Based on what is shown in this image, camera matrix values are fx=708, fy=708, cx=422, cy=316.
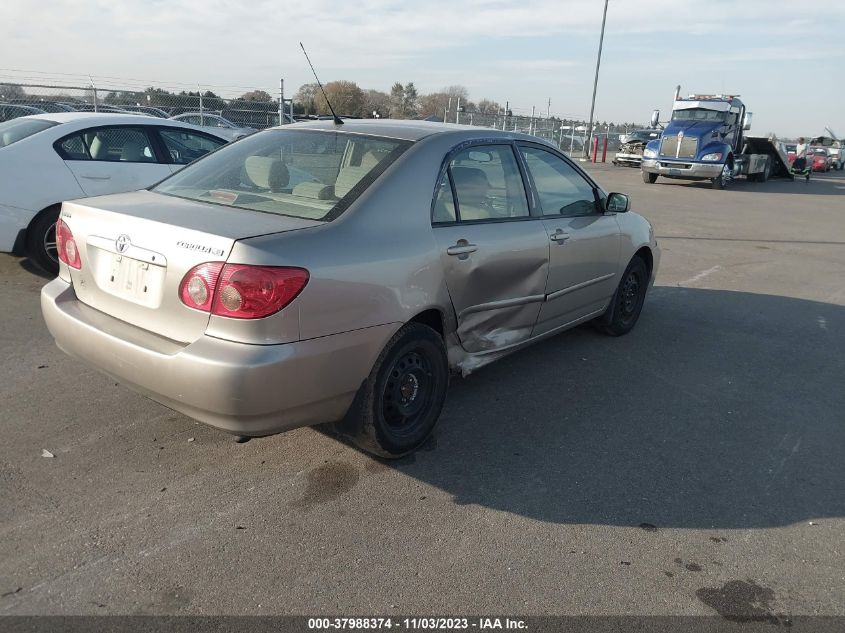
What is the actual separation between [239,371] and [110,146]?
4.98 meters

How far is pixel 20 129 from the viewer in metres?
6.79

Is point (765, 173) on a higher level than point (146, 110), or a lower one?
lower

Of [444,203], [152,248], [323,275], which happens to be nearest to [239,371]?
[323,275]

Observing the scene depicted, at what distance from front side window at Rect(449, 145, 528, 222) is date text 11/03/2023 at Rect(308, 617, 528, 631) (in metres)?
2.07

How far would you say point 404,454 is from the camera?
361cm

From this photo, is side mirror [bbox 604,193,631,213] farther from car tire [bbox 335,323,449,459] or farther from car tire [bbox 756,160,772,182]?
car tire [bbox 756,160,772,182]

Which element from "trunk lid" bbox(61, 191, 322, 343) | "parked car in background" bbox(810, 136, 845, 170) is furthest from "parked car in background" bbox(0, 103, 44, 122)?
"parked car in background" bbox(810, 136, 845, 170)

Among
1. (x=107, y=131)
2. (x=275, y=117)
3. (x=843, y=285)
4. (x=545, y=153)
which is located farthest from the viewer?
(x=275, y=117)

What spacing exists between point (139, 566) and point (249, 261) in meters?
1.23

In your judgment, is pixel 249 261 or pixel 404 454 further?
pixel 404 454

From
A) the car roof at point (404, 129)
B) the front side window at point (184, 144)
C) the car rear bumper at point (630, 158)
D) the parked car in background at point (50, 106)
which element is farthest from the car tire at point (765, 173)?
the car roof at point (404, 129)

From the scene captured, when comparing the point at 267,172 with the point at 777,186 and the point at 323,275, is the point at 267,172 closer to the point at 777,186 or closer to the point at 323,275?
the point at 323,275

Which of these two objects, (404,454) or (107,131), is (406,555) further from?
(107,131)

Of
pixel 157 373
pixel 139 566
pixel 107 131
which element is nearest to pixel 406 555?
pixel 139 566
